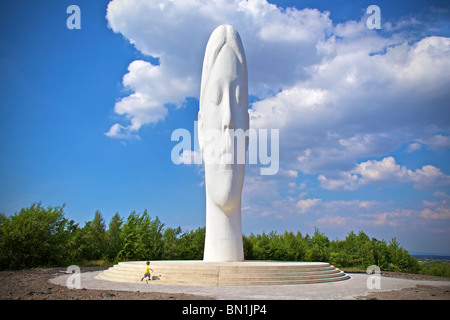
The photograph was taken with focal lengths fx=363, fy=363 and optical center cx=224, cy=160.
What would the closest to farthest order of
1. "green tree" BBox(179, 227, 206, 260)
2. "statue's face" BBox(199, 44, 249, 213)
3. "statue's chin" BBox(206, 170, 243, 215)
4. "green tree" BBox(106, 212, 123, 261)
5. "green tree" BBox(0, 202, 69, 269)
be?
"statue's chin" BBox(206, 170, 243, 215)
"statue's face" BBox(199, 44, 249, 213)
"green tree" BBox(0, 202, 69, 269)
"green tree" BBox(179, 227, 206, 260)
"green tree" BBox(106, 212, 123, 261)

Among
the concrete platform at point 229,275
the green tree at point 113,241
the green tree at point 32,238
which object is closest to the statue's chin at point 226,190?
the concrete platform at point 229,275

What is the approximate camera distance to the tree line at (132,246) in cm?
2275

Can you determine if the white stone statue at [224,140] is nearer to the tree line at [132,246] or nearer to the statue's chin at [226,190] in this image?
the statue's chin at [226,190]

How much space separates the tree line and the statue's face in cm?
1110

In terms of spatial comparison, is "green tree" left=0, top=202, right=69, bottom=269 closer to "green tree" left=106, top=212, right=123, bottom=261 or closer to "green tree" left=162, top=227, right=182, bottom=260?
"green tree" left=106, top=212, right=123, bottom=261

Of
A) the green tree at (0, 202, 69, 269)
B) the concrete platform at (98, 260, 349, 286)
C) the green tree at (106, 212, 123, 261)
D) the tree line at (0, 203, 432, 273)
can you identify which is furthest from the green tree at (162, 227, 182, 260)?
A: the concrete platform at (98, 260, 349, 286)

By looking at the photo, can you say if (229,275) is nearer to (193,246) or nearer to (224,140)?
(224,140)

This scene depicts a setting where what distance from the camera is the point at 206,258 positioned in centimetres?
1756

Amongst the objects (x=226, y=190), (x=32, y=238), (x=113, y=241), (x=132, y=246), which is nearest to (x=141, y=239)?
(x=132, y=246)

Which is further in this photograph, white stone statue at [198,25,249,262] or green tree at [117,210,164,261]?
green tree at [117,210,164,261]

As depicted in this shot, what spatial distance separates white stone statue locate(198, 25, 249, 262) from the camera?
17.4 m

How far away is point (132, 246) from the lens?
2825 centimetres

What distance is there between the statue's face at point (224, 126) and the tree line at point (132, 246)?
1110 cm

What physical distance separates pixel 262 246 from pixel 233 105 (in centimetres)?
1430
